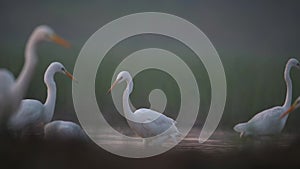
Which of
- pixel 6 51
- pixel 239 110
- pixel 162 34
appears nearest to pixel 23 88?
pixel 6 51

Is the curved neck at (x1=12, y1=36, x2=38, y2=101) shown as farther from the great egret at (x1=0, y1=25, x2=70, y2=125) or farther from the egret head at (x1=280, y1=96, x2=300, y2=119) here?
the egret head at (x1=280, y1=96, x2=300, y2=119)

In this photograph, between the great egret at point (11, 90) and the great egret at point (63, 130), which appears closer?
the great egret at point (11, 90)

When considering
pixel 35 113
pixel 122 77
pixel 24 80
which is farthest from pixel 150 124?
pixel 24 80

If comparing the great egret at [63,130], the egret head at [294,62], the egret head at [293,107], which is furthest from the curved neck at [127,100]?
the egret head at [294,62]

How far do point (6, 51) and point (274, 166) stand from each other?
7.94 ft

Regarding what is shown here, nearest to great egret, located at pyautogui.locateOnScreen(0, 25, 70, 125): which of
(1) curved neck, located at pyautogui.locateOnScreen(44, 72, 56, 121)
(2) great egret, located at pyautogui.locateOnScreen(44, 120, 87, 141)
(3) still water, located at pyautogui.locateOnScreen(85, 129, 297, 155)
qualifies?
(2) great egret, located at pyautogui.locateOnScreen(44, 120, 87, 141)

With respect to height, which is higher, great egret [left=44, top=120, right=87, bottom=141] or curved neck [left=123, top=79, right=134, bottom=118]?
curved neck [left=123, top=79, right=134, bottom=118]

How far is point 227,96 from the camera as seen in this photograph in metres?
5.14

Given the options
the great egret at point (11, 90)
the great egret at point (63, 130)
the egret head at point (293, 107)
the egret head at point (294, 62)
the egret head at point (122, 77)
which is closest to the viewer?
the great egret at point (11, 90)

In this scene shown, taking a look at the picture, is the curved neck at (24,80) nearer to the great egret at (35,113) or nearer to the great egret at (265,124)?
the great egret at (35,113)

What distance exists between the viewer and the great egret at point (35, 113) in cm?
420

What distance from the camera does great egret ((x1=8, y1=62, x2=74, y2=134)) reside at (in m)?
4.20

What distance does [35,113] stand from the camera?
428 cm

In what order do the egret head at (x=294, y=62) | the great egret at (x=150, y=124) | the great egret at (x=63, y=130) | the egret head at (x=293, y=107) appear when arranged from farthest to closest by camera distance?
the egret head at (x=294, y=62)
the great egret at (x=150, y=124)
the egret head at (x=293, y=107)
the great egret at (x=63, y=130)
